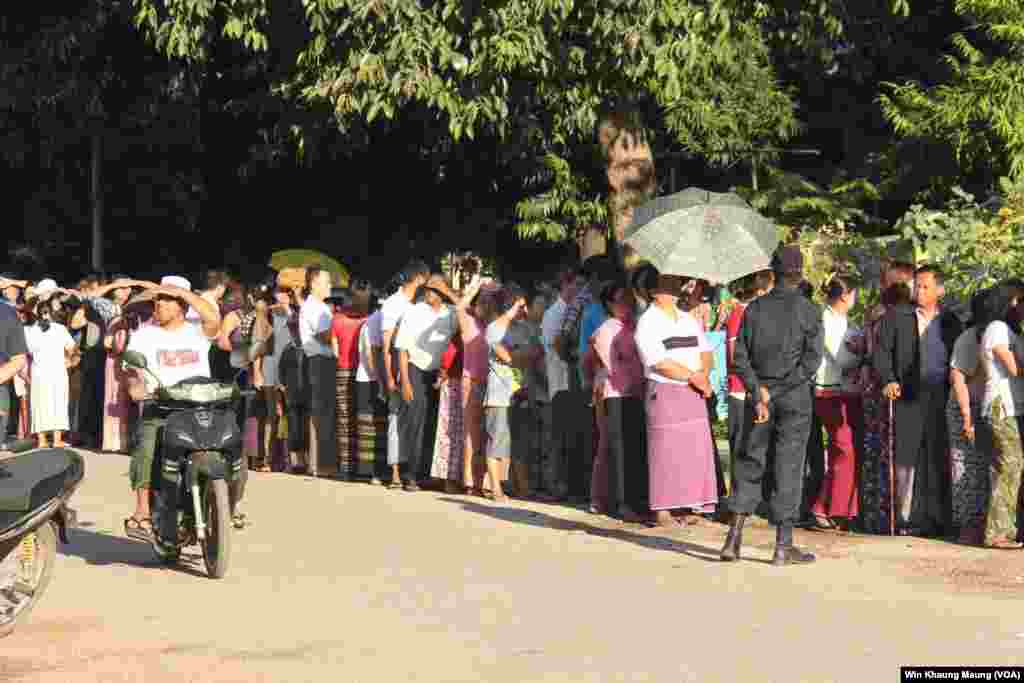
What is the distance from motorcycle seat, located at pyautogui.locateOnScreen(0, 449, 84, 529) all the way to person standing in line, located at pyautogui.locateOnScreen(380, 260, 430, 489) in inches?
256

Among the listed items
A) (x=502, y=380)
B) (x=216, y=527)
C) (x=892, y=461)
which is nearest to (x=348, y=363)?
(x=502, y=380)

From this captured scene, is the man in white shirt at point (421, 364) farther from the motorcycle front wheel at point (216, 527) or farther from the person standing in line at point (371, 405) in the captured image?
the motorcycle front wheel at point (216, 527)

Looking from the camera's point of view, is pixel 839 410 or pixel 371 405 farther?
pixel 371 405

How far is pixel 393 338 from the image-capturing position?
54.1 ft

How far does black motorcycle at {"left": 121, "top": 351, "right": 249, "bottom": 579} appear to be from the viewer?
36.8ft

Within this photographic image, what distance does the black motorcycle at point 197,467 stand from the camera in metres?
11.2

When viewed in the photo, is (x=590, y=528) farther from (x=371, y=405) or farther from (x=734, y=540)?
(x=371, y=405)

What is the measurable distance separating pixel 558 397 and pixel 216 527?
4667 mm

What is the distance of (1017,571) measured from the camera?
37.4 feet

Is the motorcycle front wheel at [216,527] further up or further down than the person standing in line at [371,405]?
further down

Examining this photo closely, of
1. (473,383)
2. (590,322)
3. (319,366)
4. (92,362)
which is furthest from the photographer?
(92,362)

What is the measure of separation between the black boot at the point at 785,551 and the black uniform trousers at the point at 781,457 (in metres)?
0.06

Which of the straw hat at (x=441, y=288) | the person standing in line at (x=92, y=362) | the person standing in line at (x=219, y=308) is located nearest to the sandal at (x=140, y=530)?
the straw hat at (x=441, y=288)

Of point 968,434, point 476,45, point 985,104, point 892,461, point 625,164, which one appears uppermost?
point 985,104
